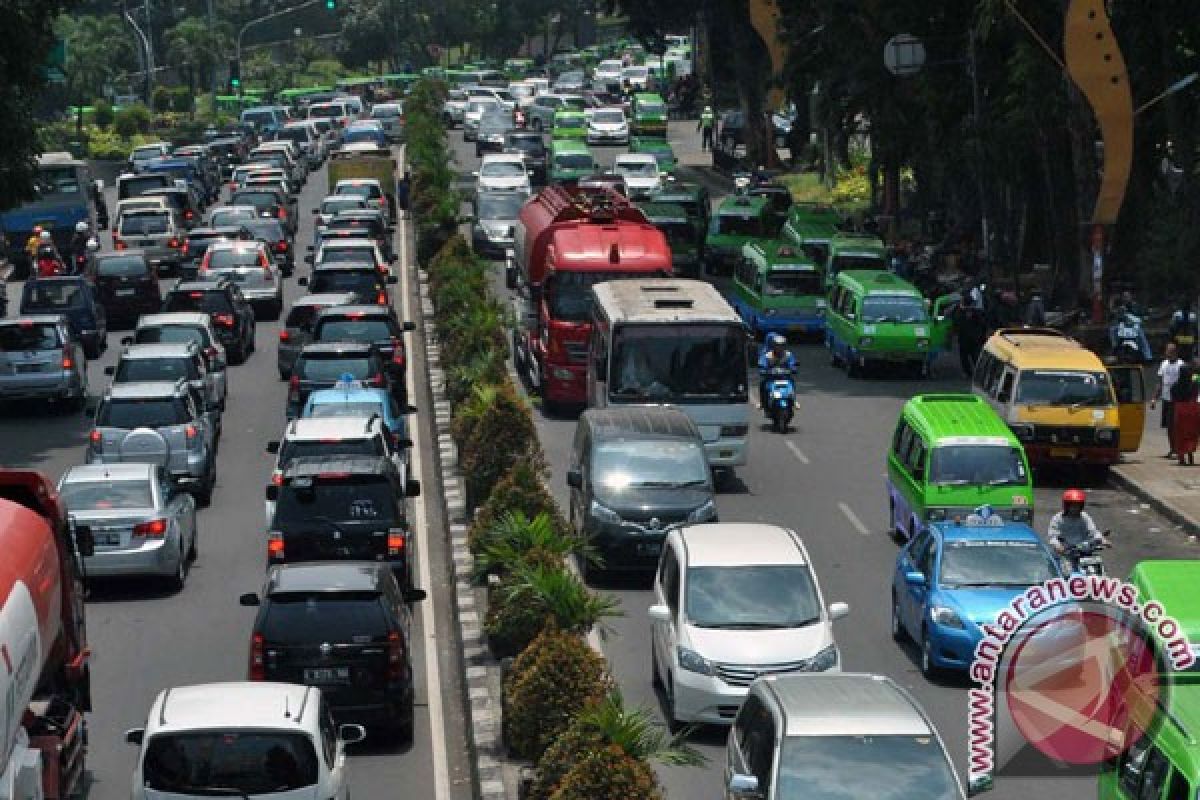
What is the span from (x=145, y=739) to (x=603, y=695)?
387cm

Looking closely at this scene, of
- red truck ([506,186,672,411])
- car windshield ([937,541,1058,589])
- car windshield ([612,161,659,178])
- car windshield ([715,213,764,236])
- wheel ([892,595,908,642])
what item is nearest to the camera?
car windshield ([937,541,1058,589])

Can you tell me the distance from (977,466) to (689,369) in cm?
580

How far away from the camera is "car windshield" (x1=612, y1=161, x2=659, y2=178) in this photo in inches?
2933

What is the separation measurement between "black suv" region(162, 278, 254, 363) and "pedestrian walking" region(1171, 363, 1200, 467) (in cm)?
1897

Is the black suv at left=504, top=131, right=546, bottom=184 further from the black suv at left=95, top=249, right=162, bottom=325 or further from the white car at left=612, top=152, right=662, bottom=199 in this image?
the black suv at left=95, top=249, right=162, bottom=325

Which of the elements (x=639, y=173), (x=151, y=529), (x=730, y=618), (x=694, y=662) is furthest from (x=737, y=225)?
(x=694, y=662)

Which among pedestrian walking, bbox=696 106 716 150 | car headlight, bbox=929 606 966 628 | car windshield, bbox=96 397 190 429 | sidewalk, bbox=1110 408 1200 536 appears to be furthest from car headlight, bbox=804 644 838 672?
pedestrian walking, bbox=696 106 716 150

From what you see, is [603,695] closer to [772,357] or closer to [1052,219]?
[772,357]

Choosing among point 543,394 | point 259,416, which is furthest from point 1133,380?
point 259,416

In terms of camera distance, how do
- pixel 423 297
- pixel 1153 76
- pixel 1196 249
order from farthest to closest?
pixel 423 297
pixel 1153 76
pixel 1196 249

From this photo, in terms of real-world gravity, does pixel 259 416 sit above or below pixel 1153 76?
below

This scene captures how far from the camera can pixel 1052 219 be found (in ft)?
170

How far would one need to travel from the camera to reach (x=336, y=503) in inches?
1023

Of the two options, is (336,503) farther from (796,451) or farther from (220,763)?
(796,451)
